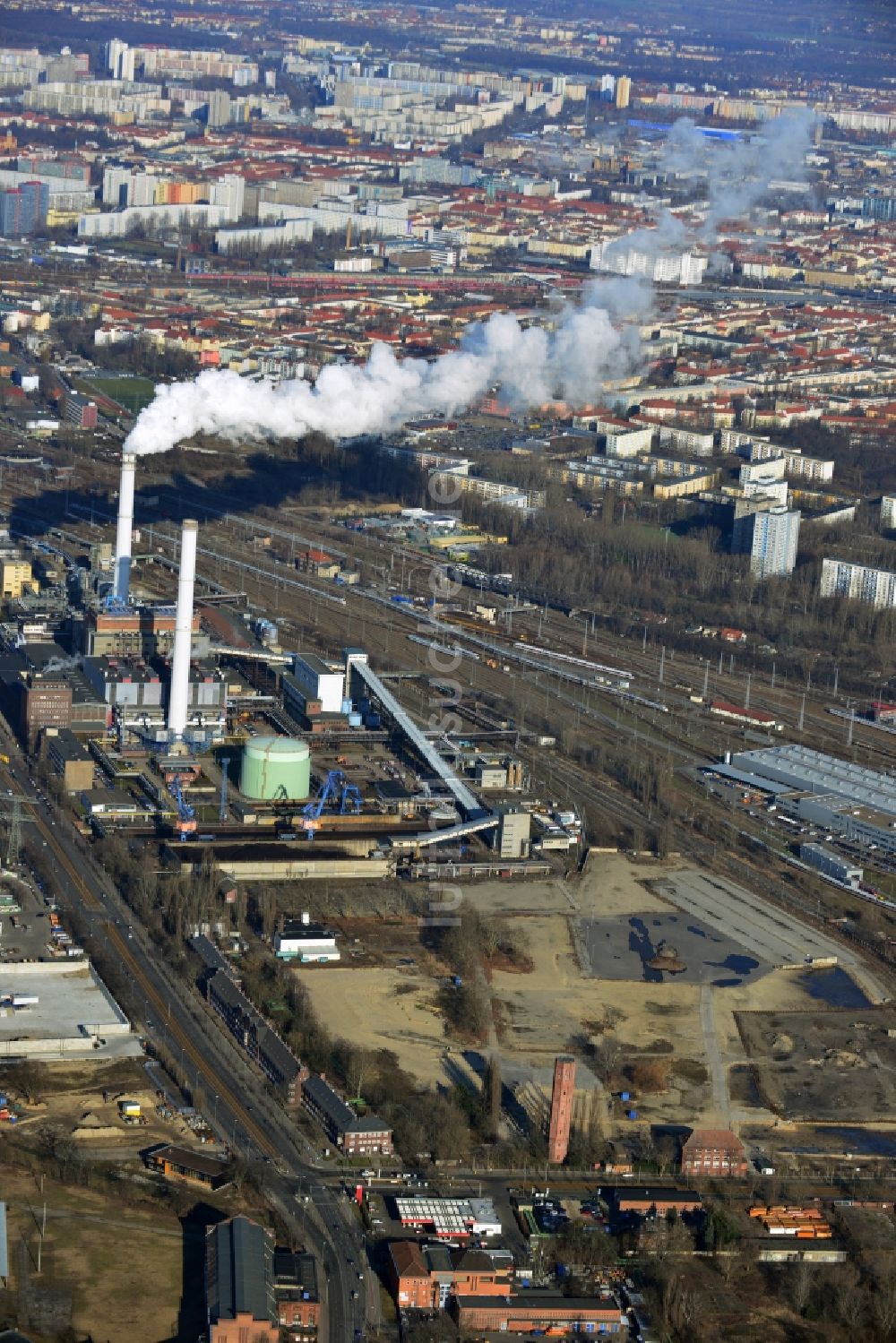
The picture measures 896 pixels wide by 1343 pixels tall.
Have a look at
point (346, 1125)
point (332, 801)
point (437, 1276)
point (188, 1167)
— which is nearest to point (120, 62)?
point (332, 801)

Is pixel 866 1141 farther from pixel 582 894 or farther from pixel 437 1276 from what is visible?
pixel 582 894

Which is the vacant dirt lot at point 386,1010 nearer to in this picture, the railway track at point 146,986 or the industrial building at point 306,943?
the industrial building at point 306,943

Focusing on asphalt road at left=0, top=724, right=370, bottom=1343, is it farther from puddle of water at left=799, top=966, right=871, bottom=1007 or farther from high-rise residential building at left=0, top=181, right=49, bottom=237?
high-rise residential building at left=0, top=181, right=49, bottom=237

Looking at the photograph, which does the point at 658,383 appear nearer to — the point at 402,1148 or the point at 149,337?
the point at 149,337

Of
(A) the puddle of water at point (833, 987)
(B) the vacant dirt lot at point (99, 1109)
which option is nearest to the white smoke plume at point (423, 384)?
(A) the puddle of water at point (833, 987)

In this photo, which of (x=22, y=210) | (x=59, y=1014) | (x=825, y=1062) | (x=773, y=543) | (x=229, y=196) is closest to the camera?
(x=59, y=1014)
